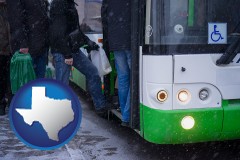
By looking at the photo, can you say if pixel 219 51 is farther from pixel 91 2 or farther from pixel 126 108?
pixel 91 2

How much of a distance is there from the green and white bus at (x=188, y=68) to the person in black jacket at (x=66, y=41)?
1385mm

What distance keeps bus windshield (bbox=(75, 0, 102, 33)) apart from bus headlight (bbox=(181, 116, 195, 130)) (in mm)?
2772

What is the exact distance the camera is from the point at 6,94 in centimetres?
754

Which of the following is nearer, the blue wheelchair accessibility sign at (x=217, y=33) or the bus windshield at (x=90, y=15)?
the blue wheelchair accessibility sign at (x=217, y=33)

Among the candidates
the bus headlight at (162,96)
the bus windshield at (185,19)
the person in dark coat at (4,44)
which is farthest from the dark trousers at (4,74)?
the bus headlight at (162,96)

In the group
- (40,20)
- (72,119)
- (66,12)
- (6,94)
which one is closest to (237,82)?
(72,119)

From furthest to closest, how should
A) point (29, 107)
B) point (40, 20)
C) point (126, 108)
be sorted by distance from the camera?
point (40, 20) < point (126, 108) < point (29, 107)

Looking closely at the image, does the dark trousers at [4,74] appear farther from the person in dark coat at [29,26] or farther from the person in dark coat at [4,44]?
the person in dark coat at [29,26]

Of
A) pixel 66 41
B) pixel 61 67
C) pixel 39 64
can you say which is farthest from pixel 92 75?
pixel 39 64

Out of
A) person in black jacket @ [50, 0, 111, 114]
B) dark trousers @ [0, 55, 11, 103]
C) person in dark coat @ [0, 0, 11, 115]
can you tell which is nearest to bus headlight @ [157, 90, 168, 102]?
person in black jacket @ [50, 0, 111, 114]

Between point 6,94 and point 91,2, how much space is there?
226cm

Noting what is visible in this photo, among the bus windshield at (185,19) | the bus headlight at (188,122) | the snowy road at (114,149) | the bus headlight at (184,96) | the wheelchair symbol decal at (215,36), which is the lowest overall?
the snowy road at (114,149)

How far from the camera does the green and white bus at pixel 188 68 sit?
4.25 metres

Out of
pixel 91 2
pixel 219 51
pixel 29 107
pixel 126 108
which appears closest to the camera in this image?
pixel 29 107
